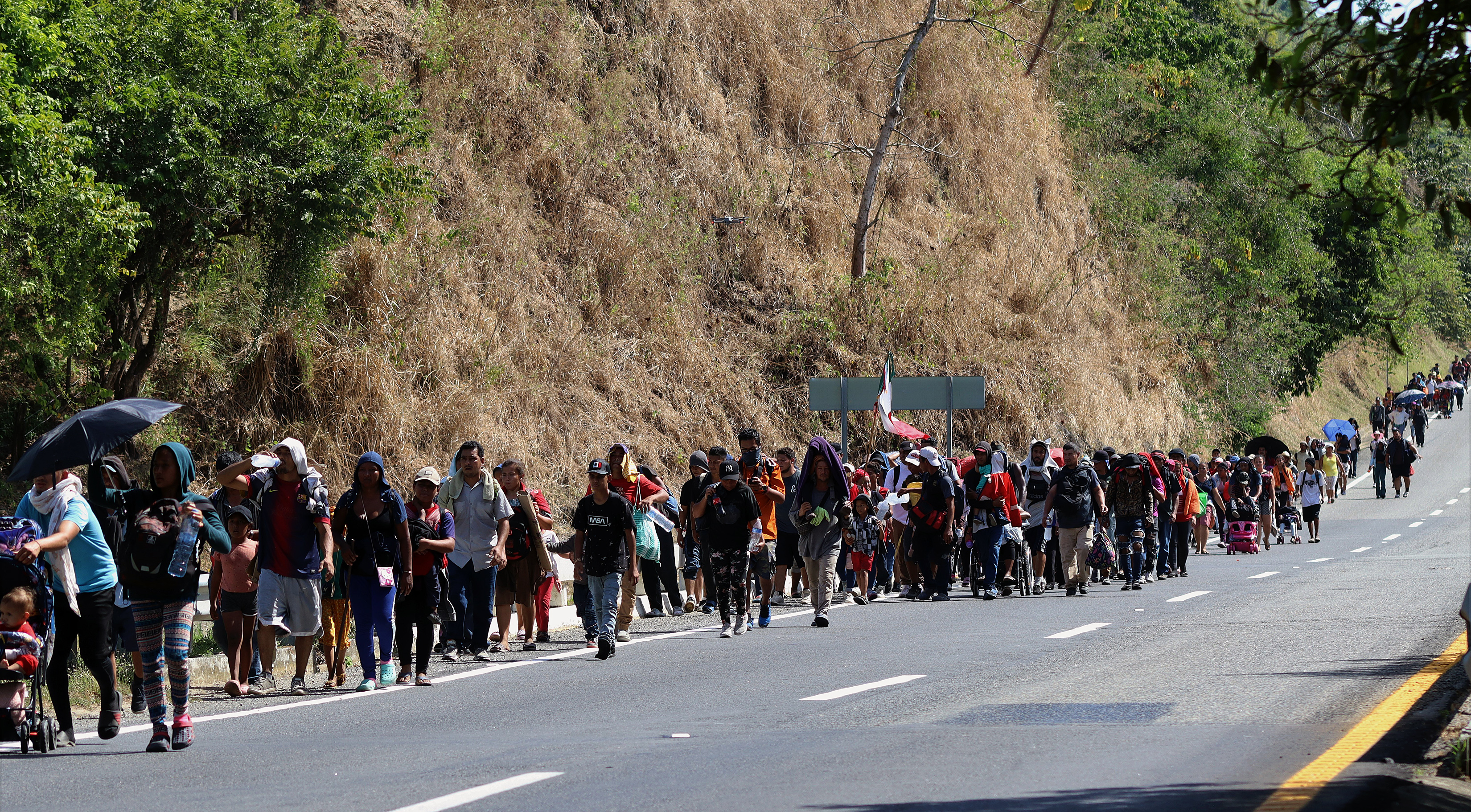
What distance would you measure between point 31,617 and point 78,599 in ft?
1.24

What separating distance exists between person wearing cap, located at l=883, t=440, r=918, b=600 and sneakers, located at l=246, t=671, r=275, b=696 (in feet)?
31.2

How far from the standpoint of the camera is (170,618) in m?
8.97

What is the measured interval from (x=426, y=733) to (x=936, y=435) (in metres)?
26.9

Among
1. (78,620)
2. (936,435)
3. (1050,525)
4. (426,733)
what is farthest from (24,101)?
(936,435)

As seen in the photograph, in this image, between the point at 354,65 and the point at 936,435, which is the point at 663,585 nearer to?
the point at 354,65

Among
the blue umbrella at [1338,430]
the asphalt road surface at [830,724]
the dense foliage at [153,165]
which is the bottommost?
the asphalt road surface at [830,724]

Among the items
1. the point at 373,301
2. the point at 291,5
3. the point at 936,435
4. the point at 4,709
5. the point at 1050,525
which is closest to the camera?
the point at 4,709

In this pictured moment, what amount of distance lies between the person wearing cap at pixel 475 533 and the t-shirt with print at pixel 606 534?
680 millimetres

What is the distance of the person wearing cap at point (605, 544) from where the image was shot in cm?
1340

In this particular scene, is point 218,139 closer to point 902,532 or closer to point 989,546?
point 902,532

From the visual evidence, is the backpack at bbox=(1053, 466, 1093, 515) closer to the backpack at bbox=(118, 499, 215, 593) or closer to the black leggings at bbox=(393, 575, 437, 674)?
the black leggings at bbox=(393, 575, 437, 674)

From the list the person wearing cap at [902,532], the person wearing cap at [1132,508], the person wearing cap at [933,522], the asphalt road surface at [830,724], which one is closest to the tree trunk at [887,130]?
the person wearing cap at [902,532]

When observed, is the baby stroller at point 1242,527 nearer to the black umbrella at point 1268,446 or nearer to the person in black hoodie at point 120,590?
the black umbrella at point 1268,446

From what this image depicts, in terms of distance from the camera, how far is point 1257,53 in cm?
623
